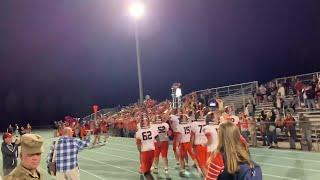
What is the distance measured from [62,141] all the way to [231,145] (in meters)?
6.06

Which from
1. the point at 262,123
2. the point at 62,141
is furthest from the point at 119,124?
the point at 62,141

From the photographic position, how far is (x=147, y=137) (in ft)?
40.5

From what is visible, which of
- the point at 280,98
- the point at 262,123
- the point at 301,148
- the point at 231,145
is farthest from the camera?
the point at 280,98

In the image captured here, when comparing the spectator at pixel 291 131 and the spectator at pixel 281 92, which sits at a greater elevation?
the spectator at pixel 281 92

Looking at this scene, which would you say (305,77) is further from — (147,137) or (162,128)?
(147,137)

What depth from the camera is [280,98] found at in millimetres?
23984

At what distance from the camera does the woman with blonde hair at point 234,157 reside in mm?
3500

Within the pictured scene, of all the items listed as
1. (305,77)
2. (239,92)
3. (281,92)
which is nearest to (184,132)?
(281,92)

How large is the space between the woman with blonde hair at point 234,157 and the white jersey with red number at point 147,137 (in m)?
8.36

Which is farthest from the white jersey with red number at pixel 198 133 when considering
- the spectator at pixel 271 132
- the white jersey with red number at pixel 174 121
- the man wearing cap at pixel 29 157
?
the man wearing cap at pixel 29 157

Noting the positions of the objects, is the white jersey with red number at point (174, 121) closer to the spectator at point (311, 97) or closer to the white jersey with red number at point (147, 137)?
the white jersey with red number at point (147, 137)

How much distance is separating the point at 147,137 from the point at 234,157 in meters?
8.88

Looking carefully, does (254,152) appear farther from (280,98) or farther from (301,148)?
(280,98)

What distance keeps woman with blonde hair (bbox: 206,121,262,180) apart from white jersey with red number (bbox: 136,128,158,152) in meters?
8.36
